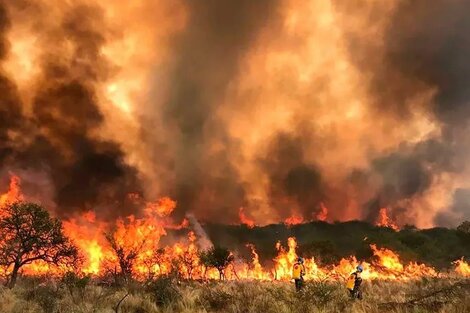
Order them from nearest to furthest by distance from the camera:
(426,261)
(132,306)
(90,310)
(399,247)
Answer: (90,310), (132,306), (426,261), (399,247)

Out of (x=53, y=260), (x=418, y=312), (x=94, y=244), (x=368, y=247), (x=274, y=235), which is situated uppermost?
(x=274, y=235)

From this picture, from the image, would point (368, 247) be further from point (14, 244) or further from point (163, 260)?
point (14, 244)

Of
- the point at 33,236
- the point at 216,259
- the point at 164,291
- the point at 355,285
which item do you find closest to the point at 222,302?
the point at 164,291

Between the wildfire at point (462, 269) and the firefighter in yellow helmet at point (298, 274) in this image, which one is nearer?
the firefighter in yellow helmet at point (298, 274)

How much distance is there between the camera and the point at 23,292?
2166 cm

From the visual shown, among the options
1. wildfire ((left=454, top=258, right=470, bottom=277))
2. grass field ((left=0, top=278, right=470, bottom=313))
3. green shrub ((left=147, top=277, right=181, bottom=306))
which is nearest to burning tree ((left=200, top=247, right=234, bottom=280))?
wildfire ((left=454, top=258, right=470, bottom=277))

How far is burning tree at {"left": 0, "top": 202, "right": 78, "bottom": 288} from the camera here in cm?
3593

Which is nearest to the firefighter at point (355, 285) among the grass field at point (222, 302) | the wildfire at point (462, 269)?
the grass field at point (222, 302)

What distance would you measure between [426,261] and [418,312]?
95.7m

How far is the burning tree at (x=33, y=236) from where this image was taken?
35931mm

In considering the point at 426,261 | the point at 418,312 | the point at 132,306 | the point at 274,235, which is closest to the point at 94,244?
the point at 132,306

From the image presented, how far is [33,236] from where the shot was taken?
1432 inches

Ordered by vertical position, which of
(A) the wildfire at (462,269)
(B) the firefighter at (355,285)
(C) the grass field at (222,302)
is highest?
(A) the wildfire at (462,269)

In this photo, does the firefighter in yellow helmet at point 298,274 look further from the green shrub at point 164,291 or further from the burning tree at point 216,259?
the burning tree at point 216,259
